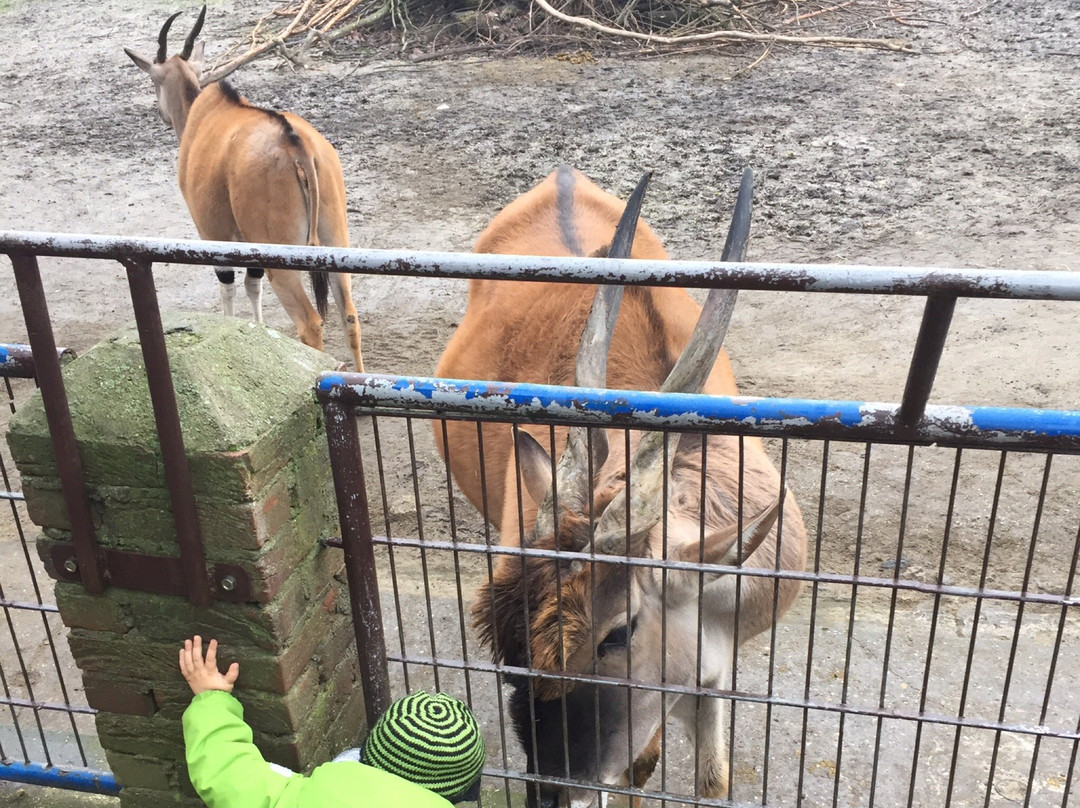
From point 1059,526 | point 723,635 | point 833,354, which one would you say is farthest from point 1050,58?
point 723,635

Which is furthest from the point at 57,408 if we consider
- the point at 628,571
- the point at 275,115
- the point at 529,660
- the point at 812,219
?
the point at 812,219

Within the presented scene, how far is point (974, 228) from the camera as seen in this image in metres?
7.13

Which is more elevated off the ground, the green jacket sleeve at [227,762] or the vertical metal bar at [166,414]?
the vertical metal bar at [166,414]

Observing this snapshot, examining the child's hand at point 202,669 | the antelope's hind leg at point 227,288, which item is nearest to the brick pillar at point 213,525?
the child's hand at point 202,669

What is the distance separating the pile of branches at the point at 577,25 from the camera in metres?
12.0

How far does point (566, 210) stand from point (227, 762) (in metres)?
2.89

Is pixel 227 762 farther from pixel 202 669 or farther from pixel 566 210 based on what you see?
pixel 566 210

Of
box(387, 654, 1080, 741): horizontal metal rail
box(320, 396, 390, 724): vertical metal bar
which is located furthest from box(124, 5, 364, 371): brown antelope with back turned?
box(387, 654, 1080, 741): horizontal metal rail

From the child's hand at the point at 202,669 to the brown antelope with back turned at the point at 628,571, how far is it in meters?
0.60

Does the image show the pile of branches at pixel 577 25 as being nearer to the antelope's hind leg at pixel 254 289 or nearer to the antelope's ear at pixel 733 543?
the antelope's hind leg at pixel 254 289

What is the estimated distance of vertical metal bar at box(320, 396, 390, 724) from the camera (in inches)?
82.5

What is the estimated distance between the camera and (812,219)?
7.41m

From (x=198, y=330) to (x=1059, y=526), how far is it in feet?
12.0

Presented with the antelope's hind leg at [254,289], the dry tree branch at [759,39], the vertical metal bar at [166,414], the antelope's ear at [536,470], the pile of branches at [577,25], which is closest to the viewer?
the vertical metal bar at [166,414]
